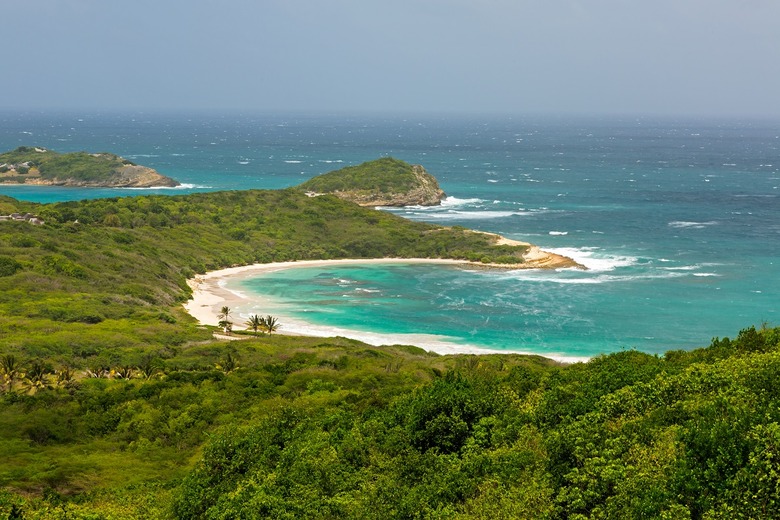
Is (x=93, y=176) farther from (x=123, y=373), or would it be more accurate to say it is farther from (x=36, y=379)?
(x=36, y=379)

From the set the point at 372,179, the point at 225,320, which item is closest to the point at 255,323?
the point at 225,320

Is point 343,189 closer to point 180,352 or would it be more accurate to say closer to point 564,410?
point 180,352

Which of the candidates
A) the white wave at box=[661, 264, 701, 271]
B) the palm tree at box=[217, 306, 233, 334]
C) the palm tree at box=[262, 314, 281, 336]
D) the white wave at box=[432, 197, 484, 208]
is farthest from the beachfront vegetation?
the white wave at box=[432, 197, 484, 208]

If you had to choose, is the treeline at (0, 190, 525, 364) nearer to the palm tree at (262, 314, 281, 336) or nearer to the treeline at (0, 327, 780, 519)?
the palm tree at (262, 314, 281, 336)

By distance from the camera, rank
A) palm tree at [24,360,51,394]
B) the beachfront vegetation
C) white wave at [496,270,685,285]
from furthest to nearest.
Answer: white wave at [496,270,685,285] < palm tree at [24,360,51,394] < the beachfront vegetation

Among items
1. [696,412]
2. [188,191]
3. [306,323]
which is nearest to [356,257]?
[306,323]

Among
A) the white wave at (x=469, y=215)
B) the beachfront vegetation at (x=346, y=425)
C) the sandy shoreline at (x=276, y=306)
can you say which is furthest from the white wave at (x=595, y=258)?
the beachfront vegetation at (x=346, y=425)

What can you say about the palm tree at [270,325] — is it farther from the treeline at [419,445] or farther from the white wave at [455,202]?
the white wave at [455,202]
